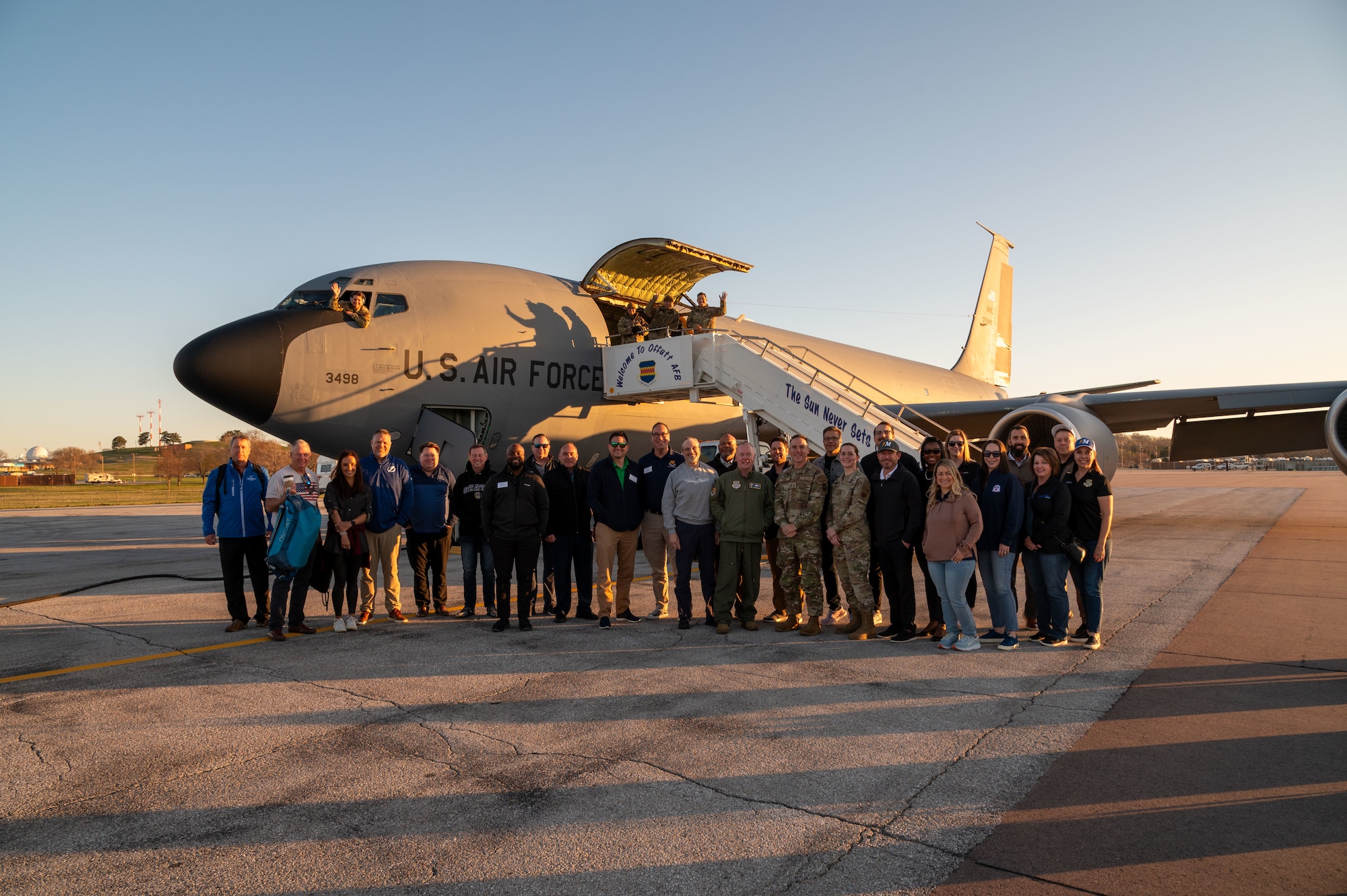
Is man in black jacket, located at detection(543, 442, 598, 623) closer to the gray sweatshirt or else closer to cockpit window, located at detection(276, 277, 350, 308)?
the gray sweatshirt

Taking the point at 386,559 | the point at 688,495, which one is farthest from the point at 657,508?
the point at 386,559

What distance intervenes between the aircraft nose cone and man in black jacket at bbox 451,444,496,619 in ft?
12.4

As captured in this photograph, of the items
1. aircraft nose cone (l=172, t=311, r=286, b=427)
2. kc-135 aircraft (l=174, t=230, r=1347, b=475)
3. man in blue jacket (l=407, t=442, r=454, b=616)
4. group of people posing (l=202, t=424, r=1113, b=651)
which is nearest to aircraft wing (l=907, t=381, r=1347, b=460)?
kc-135 aircraft (l=174, t=230, r=1347, b=475)

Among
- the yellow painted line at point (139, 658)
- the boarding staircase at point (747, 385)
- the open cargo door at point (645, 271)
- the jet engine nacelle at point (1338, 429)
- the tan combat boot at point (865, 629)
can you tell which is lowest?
the tan combat boot at point (865, 629)

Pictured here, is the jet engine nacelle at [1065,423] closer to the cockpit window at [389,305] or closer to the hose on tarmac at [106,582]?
the cockpit window at [389,305]

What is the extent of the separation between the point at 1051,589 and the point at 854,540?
1.71 meters

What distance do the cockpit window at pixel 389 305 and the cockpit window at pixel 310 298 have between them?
531 mm

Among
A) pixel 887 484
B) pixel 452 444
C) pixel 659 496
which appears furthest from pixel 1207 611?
pixel 452 444

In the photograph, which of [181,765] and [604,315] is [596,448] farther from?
[181,765]

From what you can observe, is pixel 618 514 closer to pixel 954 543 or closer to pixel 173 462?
pixel 954 543

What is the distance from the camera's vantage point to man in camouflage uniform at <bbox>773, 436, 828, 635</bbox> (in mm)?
6941

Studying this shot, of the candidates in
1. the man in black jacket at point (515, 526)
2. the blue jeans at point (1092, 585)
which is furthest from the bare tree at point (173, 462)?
the blue jeans at point (1092, 585)

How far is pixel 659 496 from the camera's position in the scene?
7.81m

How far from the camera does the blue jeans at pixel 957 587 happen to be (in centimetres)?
631
